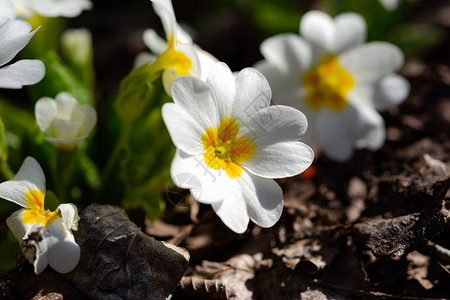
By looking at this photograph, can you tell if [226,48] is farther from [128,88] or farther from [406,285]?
[406,285]

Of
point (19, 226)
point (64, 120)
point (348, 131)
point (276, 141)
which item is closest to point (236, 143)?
point (276, 141)

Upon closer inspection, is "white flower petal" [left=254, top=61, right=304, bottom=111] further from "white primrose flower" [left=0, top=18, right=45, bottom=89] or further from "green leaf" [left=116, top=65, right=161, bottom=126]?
"white primrose flower" [left=0, top=18, right=45, bottom=89]

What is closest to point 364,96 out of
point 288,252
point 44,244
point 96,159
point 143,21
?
point 288,252

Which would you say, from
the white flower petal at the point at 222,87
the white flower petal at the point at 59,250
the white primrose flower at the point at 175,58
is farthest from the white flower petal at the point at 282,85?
the white flower petal at the point at 59,250

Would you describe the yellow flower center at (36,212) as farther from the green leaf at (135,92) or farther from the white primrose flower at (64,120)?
the green leaf at (135,92)

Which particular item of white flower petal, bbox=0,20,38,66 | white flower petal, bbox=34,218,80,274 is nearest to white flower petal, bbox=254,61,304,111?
white flower petal, bbox=0,20,38,66

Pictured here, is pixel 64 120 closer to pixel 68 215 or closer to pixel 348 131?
pixel 68 215

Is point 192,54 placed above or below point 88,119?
above
